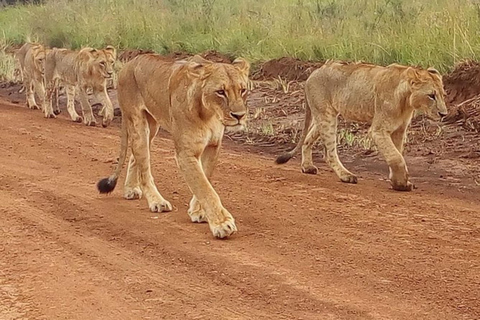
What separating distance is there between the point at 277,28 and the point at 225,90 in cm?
1022

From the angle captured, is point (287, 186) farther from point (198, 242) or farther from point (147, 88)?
point (198, 242)

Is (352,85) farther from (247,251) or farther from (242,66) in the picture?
(247,251)

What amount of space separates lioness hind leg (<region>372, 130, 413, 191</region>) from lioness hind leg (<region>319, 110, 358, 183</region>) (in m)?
0.54

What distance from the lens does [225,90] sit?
6.44 metres

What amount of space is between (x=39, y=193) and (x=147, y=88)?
1.52 metres

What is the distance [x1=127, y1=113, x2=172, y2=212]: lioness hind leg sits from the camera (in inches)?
299

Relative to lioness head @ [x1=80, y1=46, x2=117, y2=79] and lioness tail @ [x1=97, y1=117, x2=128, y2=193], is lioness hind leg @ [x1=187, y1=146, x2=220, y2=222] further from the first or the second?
lioness head @ [x1=80, y1=46, x2=117, y2=79]

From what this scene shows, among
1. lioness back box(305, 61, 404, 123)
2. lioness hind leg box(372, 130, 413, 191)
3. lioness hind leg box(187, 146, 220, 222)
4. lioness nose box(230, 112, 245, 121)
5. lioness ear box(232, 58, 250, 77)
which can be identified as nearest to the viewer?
lioness nose box(230, 112, 245, 121)

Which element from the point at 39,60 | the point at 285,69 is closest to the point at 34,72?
the point at 39,60

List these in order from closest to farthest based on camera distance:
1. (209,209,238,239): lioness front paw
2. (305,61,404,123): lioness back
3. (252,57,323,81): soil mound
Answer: (209,209,238,239): lioness front paw < (305,61,404,123): lioness back < (252,57,323,81): soil mound

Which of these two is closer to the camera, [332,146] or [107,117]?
[332,146]

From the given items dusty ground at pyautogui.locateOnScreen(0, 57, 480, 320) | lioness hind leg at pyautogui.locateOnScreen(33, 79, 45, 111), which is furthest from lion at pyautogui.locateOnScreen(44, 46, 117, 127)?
dusty ground at pyautogui.locateOnScreen(0, 57, 480, 320)

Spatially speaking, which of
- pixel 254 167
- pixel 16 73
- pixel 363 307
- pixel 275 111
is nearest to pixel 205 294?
pixel 363 307

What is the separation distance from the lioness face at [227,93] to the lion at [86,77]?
7.18 m
